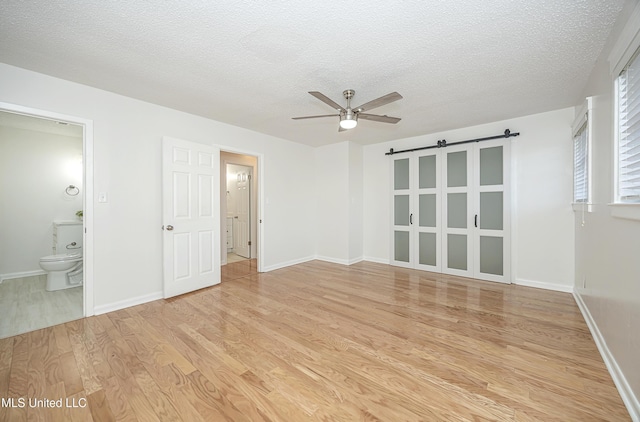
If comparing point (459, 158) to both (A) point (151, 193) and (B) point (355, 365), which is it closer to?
(B) point (355, 365)

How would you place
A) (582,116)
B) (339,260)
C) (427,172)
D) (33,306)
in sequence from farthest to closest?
(339,260)
(427,172)
(33,306)
(582,116)

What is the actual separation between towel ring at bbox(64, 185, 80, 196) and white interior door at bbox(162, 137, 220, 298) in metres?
2.80

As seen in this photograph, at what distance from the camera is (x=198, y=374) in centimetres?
184

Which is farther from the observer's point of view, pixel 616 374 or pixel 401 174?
pixel 401 174

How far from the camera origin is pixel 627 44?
5.21 feet

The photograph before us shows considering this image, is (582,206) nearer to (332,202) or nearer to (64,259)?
(332,202)

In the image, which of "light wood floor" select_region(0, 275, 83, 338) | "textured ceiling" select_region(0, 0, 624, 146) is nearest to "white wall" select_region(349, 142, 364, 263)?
"textured ceiling" select_region(0, 0, 624, 146)

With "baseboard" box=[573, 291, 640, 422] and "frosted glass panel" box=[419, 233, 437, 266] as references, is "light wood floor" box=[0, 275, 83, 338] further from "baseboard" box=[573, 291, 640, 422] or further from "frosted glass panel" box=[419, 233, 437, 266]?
"frosted glass panel" box=[419, 233, 437, 266]

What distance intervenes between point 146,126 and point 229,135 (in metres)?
1.18

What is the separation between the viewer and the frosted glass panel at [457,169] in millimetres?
4340

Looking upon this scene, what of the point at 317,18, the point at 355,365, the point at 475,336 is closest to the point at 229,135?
the point at 317,18

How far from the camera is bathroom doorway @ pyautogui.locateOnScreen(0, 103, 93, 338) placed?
3848mm

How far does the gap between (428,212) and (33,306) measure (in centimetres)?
587

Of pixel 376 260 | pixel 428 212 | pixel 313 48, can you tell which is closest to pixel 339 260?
pixel 376 260
